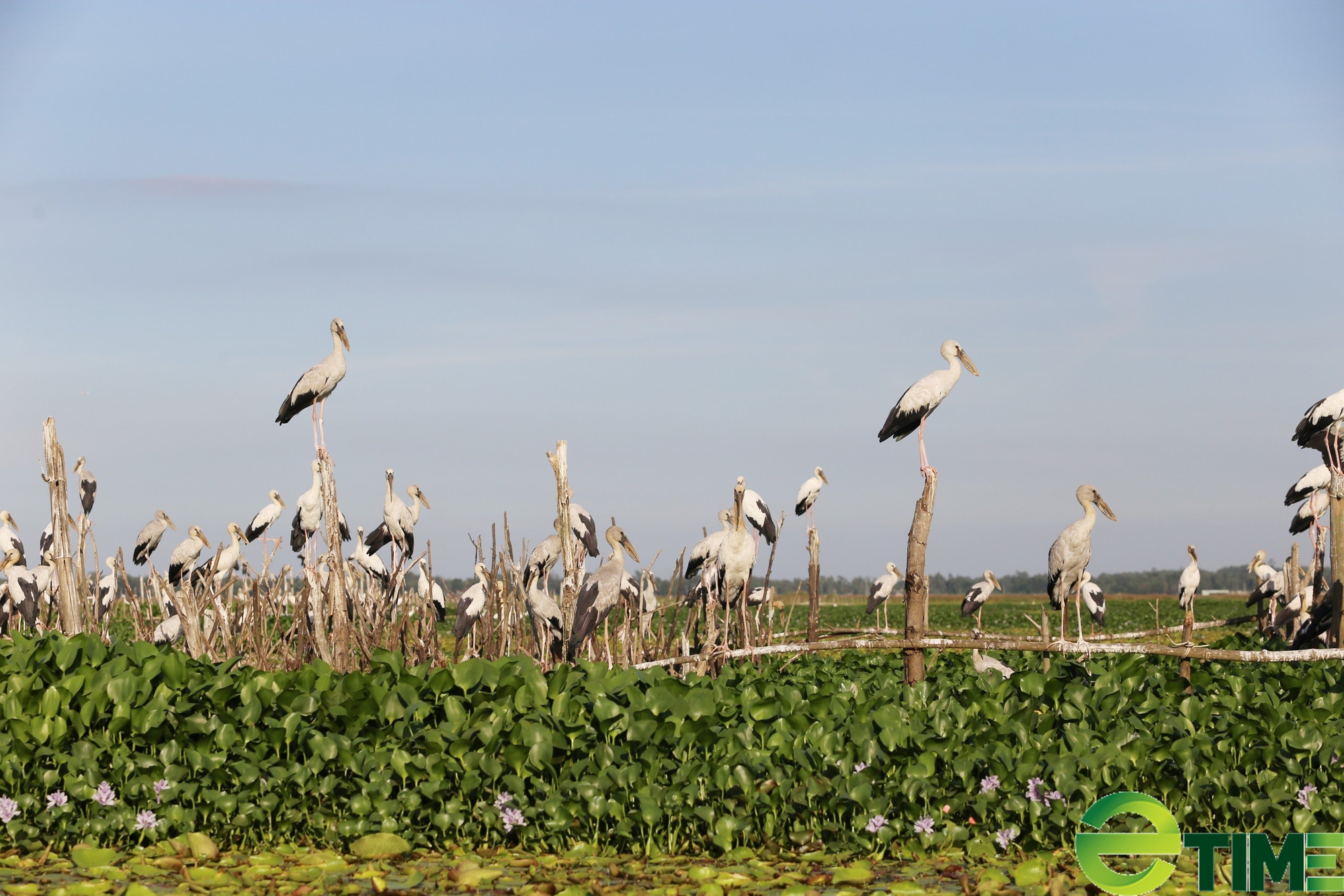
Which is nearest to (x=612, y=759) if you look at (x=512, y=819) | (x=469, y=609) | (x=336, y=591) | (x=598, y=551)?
(x=512, y=819)

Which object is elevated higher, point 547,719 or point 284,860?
point 547,719

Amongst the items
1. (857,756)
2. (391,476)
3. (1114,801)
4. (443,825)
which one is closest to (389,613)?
(391,476)

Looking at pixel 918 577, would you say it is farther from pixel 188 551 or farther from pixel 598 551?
pixel 188 551

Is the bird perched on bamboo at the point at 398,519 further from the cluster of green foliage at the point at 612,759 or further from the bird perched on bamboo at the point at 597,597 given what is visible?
the cluster of green foliage at the point at 612,759

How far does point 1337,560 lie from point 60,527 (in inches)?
472

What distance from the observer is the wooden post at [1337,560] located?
10312 millimetres

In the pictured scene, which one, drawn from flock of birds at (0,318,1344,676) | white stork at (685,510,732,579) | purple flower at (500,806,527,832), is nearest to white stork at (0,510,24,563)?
flock of birds at (0,318,1344,676)

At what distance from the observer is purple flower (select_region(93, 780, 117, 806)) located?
6.62m

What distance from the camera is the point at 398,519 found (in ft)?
61.6

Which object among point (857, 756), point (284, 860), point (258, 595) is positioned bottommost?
point (284, 860)

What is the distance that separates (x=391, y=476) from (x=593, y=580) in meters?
6.57

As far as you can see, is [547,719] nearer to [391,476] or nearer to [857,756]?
[857,756]

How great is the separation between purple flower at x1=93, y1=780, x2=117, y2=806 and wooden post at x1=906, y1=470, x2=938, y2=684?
5.13 metres

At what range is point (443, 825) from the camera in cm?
647
